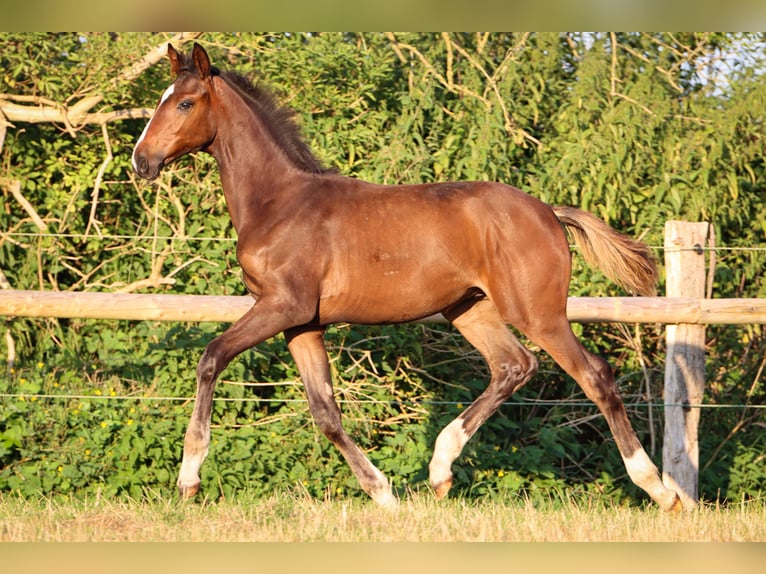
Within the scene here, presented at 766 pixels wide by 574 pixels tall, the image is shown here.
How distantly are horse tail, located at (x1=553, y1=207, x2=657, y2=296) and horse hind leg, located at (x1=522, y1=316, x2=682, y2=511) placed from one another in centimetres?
53

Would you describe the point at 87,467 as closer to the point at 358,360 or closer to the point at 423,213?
the point at 358,360

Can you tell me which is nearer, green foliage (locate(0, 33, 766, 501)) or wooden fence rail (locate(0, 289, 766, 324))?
wooden fence rail (locate(0, 289, 766, 324))

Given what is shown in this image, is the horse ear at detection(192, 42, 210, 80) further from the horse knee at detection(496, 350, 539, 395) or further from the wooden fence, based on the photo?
the horse knee at detection(496, 350, 539, 395)

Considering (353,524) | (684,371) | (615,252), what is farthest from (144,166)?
(684,371)

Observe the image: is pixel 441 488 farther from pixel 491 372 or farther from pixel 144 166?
pixel 144 166

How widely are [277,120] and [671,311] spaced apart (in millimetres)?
2790

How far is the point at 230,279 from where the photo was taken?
7.56 m

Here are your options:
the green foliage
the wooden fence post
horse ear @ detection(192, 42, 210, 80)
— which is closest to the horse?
horse ear @ detection(192, 42, 210, 80)

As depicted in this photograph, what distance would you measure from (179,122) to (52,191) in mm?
3343

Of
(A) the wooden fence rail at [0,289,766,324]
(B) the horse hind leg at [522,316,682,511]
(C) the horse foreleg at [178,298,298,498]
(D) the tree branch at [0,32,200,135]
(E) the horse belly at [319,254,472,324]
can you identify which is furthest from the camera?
(D) the tree branch at [0,32,200,135]

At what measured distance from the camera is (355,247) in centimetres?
507

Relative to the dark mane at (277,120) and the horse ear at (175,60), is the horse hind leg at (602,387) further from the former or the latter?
the horse ear at (175,60)

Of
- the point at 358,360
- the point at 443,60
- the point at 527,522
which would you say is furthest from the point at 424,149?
the point at 527,522

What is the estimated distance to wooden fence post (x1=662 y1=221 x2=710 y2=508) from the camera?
6465 millimetres
